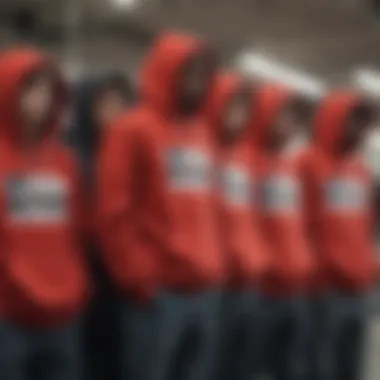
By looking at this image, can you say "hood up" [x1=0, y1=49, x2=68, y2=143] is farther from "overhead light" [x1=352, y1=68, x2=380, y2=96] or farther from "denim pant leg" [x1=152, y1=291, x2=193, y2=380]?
"overhead light" [x1=352, y1=68, x2=380, y2=96]

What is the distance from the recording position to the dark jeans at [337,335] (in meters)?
2.95

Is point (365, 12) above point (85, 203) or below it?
above

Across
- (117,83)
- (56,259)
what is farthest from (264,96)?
(56,259)

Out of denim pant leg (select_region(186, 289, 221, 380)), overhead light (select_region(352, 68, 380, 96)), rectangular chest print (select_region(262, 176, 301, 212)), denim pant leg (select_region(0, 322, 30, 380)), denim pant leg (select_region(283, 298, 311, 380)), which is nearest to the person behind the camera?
denim pant leg (select_region(0, 322, 30, 380))

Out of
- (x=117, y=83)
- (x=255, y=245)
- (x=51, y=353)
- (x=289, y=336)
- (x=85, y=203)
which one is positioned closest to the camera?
(x=51, y=353)

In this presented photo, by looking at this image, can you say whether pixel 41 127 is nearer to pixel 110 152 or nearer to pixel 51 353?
pixel 110 152

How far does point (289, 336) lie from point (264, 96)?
608 millimetres

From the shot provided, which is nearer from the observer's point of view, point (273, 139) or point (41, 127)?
point (41, 127)

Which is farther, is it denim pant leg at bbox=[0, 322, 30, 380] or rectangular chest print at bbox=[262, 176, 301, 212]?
rectangular chest print at bbox=[262, 176, 301, 212]

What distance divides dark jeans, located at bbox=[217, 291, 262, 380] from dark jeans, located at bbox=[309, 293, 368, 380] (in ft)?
0.89

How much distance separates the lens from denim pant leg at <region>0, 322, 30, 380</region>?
1988 millimetres

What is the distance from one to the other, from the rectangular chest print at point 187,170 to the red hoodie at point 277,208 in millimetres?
421

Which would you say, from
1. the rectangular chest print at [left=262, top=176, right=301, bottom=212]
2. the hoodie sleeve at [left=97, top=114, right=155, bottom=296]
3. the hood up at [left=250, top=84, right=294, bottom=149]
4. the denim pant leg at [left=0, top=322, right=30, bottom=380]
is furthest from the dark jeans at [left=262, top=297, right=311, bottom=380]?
the denim pant leg at [left=0, top=322, right=30, bottom=380]

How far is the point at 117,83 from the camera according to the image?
7.91 ft
